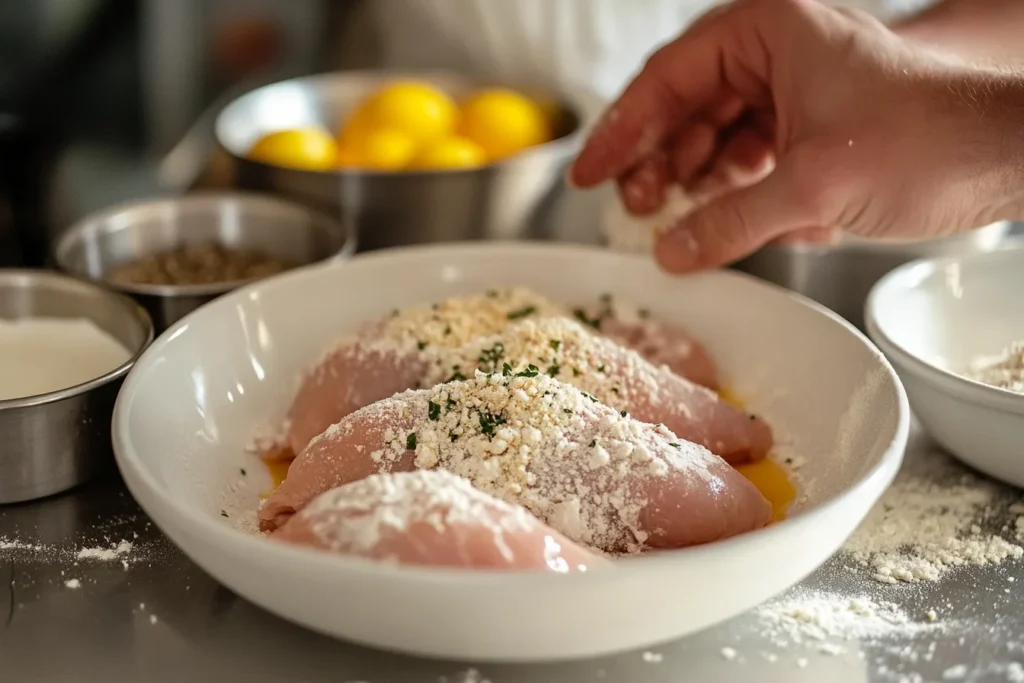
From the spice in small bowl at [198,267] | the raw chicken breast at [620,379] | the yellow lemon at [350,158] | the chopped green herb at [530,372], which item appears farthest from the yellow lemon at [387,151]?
the chopped green herb at [530,372]

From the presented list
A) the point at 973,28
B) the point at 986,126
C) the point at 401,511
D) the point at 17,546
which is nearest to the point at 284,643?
the point at 401,511

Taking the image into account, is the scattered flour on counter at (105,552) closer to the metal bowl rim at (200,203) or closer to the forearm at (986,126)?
the metal bowl rim at (200,203)

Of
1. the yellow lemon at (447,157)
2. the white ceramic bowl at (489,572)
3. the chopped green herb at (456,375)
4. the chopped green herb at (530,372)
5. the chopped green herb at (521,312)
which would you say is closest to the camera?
the white ceramic bowl at (489,572)

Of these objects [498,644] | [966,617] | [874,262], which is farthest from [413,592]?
[874,262]

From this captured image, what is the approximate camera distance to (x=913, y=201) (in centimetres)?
107

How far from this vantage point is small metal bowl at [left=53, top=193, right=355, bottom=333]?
137cm

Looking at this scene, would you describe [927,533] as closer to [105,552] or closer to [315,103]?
[105,552]

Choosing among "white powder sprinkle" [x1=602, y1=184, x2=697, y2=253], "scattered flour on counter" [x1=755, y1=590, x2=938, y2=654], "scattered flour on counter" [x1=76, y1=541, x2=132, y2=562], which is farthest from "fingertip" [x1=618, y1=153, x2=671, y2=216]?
"scattered flour on counter" [x1=76, y1=541, x2=132, y2=562]

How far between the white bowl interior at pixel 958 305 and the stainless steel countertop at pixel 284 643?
1.04 feet

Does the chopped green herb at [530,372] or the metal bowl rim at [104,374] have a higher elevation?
the chopped green herb at [530,372]

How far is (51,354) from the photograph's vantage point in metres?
1.12

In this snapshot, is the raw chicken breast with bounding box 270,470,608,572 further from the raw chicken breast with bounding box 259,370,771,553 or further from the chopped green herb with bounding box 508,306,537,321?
the chopped green herb with bounding box 508,306,537,321

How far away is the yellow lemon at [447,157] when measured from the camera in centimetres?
150

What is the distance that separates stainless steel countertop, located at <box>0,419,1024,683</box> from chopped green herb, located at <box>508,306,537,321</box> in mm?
414
